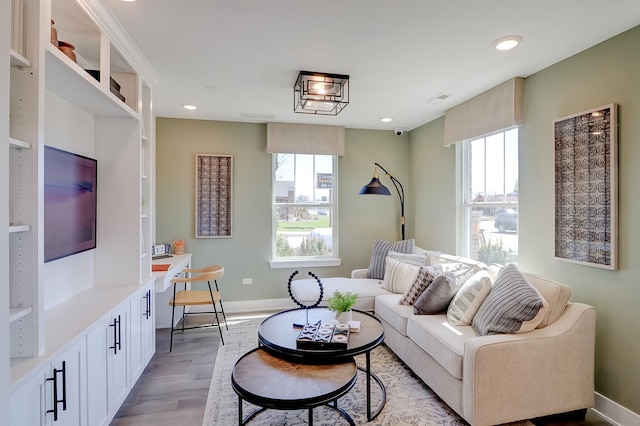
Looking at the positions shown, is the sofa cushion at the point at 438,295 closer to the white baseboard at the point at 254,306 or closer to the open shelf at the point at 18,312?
the white baseboard at the point at 254,306

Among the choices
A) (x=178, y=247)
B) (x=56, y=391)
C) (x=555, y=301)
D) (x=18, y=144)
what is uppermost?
(x=18, y=144)

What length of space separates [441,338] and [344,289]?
1508mm

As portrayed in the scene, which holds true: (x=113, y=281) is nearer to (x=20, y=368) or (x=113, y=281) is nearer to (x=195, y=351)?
(x=195, y=351)

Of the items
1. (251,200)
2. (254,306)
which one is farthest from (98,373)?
(251,200)

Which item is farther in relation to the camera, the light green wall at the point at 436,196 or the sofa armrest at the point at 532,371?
the light green wall at the point at 436,196

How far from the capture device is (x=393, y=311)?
10.2 feet

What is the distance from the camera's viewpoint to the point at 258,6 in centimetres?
195

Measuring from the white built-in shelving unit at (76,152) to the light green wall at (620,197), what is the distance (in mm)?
3258

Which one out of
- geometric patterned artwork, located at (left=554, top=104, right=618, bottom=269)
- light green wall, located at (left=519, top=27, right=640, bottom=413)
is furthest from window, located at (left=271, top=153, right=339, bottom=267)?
geometric patterned artwork, located at (left=554, top=104, right=618, bottom=269)

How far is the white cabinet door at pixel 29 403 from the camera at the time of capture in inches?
51.0

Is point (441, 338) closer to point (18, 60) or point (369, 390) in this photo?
point (369, 390)

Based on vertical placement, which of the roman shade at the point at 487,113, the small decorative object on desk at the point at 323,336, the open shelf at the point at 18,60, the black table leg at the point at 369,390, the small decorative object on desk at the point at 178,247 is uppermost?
the roman shade at the point at 487,113

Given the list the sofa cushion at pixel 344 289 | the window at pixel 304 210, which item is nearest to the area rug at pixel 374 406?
the sofa cushion at pixel 344 289

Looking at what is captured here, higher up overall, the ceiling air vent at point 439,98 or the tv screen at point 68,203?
the ceiling air vent at point 439,98
